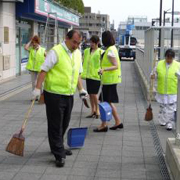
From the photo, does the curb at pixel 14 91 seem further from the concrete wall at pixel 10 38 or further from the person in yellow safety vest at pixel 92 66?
the person in yellow safety vest at pixel 92 66

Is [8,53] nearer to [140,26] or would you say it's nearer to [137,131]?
[137,131]

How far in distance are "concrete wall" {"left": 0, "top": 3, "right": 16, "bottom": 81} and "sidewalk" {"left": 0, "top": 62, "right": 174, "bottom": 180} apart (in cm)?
593

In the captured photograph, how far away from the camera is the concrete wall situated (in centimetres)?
1444

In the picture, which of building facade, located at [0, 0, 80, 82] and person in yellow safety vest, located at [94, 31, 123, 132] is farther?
building facade, located at [0, 0, 80, 82]

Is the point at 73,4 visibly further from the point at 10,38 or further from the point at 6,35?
the point at 6,35

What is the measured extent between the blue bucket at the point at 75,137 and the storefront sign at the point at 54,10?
10.7 m

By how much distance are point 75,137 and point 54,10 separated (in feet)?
51.0

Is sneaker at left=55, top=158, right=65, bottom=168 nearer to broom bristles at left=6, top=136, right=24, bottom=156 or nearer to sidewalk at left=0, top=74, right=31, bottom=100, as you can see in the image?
broom bristles at left=6, top=136, right=24, bottom=156

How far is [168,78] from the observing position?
755cm

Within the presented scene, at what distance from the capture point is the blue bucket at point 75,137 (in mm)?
6016

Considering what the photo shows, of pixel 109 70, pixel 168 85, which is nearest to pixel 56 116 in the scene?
pixel 109 70

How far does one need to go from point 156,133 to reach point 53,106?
8.69 feet

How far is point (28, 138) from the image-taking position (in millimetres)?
6781

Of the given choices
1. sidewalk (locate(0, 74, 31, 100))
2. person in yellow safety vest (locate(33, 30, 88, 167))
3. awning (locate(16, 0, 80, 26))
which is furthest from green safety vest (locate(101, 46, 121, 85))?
awning (locate(16, 0, 80, 26))
